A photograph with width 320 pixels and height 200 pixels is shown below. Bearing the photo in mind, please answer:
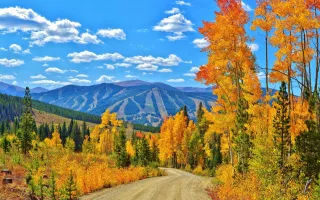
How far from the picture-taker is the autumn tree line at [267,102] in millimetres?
16406

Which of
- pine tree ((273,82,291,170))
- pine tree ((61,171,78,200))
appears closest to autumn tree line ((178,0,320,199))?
pine tree ((273,82,291,170))

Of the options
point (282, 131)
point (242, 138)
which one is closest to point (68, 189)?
point (242, 138)

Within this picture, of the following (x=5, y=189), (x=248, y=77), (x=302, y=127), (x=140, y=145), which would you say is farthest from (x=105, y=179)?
(x=140, y=145)

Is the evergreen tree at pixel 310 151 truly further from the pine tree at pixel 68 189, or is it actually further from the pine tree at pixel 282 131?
the pine tree at pixel 68 189

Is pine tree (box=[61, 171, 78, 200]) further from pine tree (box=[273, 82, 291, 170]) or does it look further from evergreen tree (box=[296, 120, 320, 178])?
evergreen tree (box=[296, 120, 320, 178])

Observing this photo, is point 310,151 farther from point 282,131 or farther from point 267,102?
point 267,102

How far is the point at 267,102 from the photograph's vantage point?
23.0 m

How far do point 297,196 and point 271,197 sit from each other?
124cm

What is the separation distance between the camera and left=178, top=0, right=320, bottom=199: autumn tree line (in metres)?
16.4

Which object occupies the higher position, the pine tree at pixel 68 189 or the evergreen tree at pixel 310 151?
the evergreen tree at pixel 310 151

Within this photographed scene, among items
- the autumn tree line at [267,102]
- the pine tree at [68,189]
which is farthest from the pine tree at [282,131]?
the pine tree at [68,189]

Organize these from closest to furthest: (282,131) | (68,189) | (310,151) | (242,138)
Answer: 1. (68,189)
2. (310,151)
3. (282,131)
4. (242,138)

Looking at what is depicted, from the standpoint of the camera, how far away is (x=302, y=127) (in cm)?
2181

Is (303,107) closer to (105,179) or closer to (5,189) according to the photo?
(105,179)
